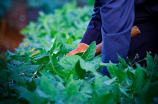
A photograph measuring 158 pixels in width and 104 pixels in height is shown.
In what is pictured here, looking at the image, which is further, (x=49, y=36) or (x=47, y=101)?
(x=49, y=36)

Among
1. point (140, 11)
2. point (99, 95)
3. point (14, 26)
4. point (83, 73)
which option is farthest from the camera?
point (14, 26)

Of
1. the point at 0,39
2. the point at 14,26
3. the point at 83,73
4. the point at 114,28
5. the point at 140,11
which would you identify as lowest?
the point at 83,73

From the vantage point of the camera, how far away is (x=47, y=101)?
1.07 metres

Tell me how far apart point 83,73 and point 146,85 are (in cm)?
39

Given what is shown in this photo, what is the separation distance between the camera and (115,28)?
1486 mm

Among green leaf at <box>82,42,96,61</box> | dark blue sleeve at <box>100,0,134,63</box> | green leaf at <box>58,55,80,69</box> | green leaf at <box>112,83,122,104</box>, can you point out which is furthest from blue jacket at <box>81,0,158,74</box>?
green leaf at <box>112,83,122,104</box>

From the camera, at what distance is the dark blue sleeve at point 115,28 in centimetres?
148

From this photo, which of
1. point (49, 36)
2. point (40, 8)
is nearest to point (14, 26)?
point (40, 8)

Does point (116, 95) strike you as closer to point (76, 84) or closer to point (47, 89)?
point (76, 84)

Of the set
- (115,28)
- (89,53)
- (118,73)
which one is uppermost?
(115,28)

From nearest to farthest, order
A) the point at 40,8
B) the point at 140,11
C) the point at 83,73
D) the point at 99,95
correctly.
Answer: the point at 99,95 → the point at 83,73 → the point at 140,11 → the point at 40,8

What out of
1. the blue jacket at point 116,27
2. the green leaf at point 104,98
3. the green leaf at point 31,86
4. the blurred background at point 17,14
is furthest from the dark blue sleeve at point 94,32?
the blurred background at point 17,14

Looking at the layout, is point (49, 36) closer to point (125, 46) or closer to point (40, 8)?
point (125, 46)

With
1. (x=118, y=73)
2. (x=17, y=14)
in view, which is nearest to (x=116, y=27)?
(x=118, y=73)
